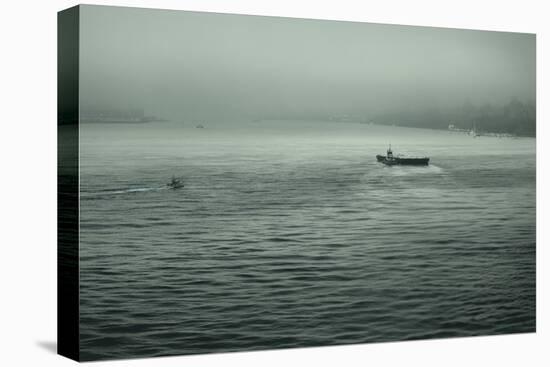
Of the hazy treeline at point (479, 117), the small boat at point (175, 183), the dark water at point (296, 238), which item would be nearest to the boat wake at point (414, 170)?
the dark water at point (296, 238)

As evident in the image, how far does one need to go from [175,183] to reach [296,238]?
1358 millimetres

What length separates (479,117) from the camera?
42.2 feet

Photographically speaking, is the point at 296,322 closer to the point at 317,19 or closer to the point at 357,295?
the point at 357,295

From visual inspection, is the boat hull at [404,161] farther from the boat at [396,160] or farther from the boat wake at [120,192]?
the boat wake at [120,192]

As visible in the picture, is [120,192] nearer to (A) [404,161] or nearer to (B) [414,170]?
(A) [404,161]

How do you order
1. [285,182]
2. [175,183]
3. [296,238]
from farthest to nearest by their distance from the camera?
[285,182]
[296,238]
[175,183]

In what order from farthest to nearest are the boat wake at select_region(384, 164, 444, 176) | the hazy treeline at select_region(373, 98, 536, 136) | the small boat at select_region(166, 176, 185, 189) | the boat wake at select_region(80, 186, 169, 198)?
1. the hazy treeline at select_region(373, 98, 536, 136)
2. the boat wake at select_region(384, 164, 444, 176)
3. the small boat at select_region(166, 176, 185, 189)
4. the boat wake at select_region(80, 186, 169, 198)

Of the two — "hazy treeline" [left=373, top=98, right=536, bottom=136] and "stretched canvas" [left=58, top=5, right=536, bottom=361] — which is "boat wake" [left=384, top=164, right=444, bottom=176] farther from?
"hazy treeline" [left=373, top=98, right=536, bottom=136]

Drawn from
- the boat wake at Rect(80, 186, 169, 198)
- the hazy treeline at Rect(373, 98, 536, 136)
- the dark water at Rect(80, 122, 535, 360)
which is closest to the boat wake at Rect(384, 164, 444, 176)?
the dark water at Rect(80, 122, 535, 360)

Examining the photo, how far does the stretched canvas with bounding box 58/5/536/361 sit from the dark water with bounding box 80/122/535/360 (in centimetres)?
2

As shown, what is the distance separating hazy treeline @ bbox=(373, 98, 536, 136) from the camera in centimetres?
1255

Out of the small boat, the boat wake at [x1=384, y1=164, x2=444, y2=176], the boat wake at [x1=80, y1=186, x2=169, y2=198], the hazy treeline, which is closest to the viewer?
the boat wake at [x1=80, y1=186, x2=169, y2=198]

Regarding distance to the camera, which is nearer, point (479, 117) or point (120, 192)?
point (120, 192)

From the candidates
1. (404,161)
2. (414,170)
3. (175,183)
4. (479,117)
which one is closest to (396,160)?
(404,161)
